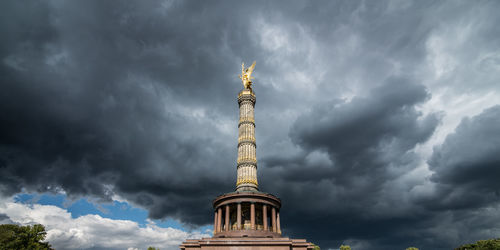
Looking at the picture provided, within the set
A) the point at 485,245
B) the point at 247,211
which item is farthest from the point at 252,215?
the point at 485,245

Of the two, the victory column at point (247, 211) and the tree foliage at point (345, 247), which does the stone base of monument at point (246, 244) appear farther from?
the tree foliage at point (345, 247)

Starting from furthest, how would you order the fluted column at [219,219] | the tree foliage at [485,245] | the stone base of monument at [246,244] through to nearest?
the tree foliage at [485,245] < the fluted column at [219,219] < the stone base of monument at [246,244]

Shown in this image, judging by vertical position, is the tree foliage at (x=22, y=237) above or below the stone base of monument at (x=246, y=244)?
above

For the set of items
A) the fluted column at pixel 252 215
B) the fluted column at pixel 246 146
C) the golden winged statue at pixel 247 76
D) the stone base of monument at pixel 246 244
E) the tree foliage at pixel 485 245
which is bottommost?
the stone base of monument at pixel 246 244

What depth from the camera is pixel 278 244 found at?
30406 mm

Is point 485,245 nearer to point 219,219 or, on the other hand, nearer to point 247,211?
point 247,211

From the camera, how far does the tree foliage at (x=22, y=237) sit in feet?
142

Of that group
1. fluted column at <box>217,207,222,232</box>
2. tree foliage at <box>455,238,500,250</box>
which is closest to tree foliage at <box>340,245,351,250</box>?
tree foliage at <box>455,238,500,250</box>

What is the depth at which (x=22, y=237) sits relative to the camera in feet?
148

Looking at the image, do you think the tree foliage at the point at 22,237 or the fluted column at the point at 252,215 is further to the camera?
the tree foliage at the point at 22,237

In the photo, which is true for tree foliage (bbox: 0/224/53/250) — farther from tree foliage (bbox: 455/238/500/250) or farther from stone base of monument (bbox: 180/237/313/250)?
tree foliage (bbox: 455/238/500/250)

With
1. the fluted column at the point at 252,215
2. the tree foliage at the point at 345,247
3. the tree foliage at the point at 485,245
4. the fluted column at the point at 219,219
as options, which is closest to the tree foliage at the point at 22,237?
the fluted column at the point at 219,219

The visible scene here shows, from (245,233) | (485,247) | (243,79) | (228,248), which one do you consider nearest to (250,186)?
(245,233)

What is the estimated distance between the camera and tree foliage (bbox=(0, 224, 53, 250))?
4322 centimetres
